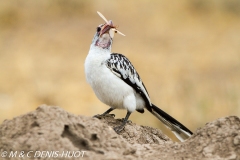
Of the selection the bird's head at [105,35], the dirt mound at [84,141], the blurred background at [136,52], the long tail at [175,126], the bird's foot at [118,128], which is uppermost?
the blurred background at [136,52]

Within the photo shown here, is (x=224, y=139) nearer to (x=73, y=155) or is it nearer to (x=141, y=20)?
(x=73, y=155)

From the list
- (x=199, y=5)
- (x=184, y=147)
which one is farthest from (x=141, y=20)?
(x=184, y=147)

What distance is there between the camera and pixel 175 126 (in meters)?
7.36

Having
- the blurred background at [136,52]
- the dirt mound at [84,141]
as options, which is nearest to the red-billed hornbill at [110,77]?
the dirt mound at [84,141]

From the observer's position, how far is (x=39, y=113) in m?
5.12

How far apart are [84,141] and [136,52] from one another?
40.4ft

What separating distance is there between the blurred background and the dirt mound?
490cm

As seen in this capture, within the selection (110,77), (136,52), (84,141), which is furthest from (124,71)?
(136,52)

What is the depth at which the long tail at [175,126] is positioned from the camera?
7.29 m

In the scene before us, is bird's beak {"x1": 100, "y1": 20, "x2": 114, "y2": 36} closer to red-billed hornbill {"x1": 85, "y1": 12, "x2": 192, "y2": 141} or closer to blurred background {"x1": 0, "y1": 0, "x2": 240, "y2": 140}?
red-billed hornbill {"x1": 85, "y1": 12, "x2": 192, "y2": 141}

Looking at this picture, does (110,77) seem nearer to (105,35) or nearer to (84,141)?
(105,35)

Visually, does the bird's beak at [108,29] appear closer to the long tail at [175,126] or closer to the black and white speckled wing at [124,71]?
the black and white speckled wing at [124,71]

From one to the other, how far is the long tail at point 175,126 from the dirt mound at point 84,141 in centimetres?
190

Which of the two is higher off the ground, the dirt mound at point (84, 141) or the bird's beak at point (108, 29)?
the bird's beak at point (108, 29)
